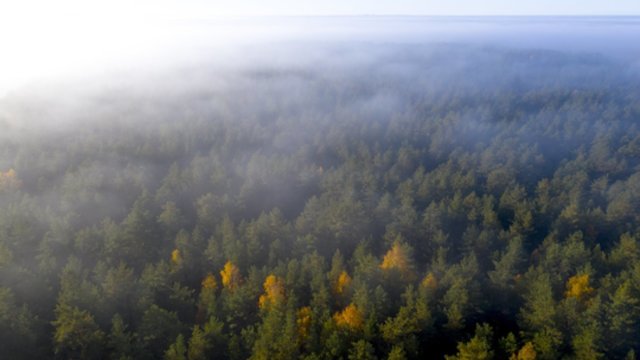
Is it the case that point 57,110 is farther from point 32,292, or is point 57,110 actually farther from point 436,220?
point 436,220

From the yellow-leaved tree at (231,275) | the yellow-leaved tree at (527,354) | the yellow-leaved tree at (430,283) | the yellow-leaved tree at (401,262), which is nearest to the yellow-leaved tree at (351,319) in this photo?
the yellow-leaved tree at (430,283)

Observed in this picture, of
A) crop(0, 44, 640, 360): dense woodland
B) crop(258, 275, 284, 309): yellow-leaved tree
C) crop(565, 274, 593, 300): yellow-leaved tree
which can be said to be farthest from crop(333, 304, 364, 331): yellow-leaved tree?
crop(565, 274, 593, 300): yellow-leaved tree

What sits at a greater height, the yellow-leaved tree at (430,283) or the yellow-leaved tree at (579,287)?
the yellow-leaved tree at (430,283)

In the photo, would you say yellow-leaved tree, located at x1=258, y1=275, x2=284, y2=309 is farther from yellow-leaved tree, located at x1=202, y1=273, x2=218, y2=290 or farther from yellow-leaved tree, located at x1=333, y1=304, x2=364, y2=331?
yellow-leaved tree, located at x1=202, y1=273, x2=218, y2=290

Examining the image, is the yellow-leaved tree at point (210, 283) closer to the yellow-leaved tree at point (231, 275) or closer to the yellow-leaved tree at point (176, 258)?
the yellow-leaved tree at point (231, 275)

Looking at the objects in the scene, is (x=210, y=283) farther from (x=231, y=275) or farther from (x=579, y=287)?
(x=579, y=287)

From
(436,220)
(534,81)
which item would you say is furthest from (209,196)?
(534,81)

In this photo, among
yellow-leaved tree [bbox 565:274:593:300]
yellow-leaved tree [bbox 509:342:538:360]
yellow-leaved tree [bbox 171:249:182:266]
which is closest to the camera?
yellow-leaved tree [bbox 509:342:538:360]
